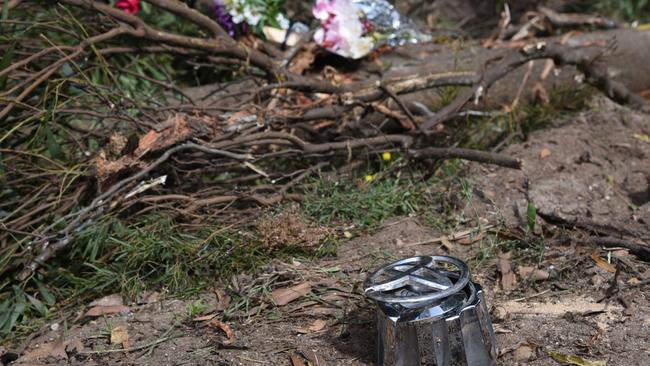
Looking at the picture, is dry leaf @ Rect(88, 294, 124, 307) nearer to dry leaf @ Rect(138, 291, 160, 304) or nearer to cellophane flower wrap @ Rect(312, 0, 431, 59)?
dry leaf @ Rect(138, 291, 160, 304)

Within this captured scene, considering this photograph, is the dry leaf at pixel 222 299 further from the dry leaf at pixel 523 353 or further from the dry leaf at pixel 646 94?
the dry leaf at pixel 646 94

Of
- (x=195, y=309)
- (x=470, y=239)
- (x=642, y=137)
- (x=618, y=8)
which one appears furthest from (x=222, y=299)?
(x=618, y=8)

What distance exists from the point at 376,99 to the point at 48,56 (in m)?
1.68

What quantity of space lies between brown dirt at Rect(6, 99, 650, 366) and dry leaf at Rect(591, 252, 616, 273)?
0.9 inches

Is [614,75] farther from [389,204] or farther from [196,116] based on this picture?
[196,116]

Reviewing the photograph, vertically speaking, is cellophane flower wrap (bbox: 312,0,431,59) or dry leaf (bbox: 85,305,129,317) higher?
cellophane flower wrap (bbox: 312,0,431,59)

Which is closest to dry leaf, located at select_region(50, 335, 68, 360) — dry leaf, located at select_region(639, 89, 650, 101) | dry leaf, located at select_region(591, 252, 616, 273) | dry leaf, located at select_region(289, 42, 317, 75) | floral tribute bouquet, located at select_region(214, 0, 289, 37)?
dry leaf, located at select_region(591, 252, 616, 273)

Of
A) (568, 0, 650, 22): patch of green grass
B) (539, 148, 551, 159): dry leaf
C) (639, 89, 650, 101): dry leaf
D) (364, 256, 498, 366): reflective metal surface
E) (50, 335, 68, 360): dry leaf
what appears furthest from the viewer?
(568, 0, 650, 22): patch of green grass

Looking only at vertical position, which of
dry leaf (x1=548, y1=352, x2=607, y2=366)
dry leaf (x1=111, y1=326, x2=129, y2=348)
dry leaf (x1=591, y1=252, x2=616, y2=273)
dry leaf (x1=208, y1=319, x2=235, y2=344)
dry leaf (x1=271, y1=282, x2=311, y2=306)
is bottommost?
dry leaf (x1=111, y1=326, x2=129, y2=348)

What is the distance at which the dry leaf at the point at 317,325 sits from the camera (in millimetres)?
3034

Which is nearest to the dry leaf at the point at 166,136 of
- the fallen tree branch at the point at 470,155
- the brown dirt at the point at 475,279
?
the brown dirt at the point at 475,279

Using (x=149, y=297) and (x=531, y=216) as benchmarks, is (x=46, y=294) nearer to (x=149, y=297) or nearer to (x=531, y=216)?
(x=149, y=297)

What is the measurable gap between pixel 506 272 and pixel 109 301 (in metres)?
1.67

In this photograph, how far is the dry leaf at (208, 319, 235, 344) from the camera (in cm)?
300
